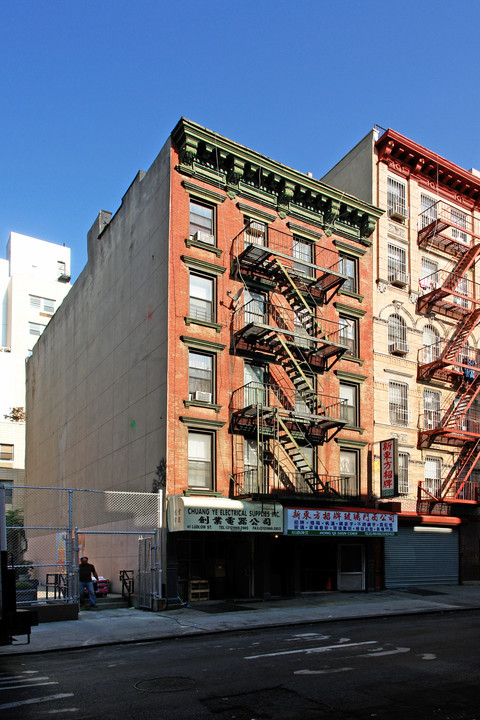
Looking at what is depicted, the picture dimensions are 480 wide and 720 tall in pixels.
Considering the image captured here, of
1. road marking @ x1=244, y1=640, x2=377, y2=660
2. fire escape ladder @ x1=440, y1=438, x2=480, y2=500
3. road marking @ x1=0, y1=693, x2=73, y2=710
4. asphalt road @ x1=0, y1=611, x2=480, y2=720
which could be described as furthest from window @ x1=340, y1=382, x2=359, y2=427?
road marking @ x1=0, y1=693, x2=73, y2=710

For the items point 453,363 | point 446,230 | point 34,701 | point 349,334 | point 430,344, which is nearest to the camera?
point 34,701

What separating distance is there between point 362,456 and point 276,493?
22.1 ft

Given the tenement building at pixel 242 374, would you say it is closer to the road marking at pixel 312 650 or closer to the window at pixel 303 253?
the window at pixel 303 253

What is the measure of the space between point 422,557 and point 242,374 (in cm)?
1234

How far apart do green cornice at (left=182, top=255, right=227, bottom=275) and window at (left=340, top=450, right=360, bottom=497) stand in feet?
30.9

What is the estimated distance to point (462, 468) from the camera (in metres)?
31.7

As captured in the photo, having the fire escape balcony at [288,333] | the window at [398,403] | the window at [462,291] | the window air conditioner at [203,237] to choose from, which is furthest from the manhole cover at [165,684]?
the window at [462,291]

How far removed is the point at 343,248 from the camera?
30.5 m

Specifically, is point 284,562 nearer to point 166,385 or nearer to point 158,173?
point 166,385

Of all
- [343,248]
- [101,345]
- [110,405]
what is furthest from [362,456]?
[101,345]

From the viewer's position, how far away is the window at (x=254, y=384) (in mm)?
25703

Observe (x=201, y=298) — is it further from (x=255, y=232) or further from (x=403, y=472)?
(x=403, y=472)

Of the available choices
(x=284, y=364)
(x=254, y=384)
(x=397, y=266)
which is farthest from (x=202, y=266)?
(x=397, y=266)

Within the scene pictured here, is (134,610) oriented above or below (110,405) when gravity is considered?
below
